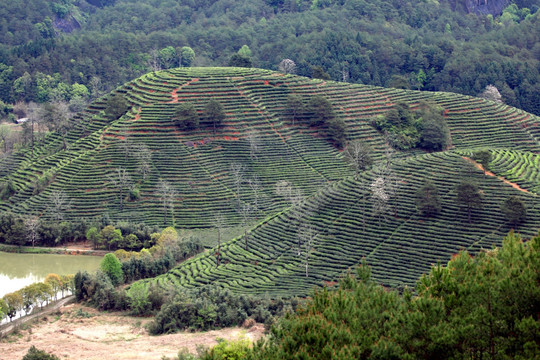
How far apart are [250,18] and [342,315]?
110 m

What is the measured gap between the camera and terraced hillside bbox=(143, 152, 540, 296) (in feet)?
152

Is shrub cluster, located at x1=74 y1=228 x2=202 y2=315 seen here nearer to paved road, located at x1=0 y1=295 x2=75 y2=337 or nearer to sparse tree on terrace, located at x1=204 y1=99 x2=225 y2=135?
paved road, located at x1=0 y1=295 x2=75 y2=337

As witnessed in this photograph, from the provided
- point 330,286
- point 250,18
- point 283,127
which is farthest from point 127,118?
point 250,18

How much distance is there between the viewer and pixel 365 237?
49.1 metres

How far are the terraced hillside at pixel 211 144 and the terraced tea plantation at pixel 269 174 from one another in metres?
0.14

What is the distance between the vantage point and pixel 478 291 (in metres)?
24.7

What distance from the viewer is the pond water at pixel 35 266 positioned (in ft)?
176

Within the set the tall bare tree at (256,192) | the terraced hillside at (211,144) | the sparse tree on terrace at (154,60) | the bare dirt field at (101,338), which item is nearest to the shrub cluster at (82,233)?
the terraced hillside at (211,144)

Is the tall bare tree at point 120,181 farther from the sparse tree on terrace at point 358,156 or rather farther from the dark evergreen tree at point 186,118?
the sparse tree on terrace at point 358,156

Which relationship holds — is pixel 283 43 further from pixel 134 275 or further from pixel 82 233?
pixel 134 275

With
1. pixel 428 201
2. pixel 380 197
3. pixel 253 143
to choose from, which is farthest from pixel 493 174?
pixel 253 143

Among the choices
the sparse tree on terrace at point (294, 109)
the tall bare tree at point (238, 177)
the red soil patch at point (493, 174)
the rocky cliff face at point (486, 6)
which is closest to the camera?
the red soil patch at point (493, 174)

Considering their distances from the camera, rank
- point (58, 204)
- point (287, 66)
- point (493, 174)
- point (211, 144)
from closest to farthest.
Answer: point (493, 174) → point (58, 204) → point (211, 144) → point (287, 66)

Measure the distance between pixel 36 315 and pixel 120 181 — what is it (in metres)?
20.4
